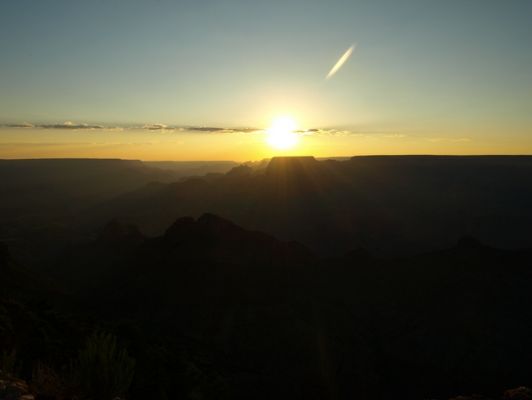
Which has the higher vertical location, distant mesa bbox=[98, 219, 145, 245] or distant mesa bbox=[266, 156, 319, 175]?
distant mesa bbox=[266, 156, 319, 175]

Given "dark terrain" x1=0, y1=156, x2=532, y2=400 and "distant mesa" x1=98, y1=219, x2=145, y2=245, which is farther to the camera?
"distant mesa" x1=98, y1=219, x2=145, y2=245

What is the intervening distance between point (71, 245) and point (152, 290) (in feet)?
177

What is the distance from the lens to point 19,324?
19.1m

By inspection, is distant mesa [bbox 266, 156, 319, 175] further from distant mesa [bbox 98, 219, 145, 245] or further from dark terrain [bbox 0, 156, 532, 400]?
dark terrain [bbox 0, 156, 532, 400]

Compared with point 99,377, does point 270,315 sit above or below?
below

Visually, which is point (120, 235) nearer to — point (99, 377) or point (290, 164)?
point (99, 377)

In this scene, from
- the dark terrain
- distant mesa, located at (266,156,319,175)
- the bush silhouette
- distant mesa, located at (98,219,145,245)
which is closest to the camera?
the bush silhouette

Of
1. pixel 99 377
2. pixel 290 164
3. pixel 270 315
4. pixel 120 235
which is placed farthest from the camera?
pixel 290 164

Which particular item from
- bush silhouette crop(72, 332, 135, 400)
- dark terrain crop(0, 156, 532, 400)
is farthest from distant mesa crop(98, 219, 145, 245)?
bush silhouette crop(72, 332, 135, 400)

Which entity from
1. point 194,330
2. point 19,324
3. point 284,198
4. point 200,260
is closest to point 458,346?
point 194,330

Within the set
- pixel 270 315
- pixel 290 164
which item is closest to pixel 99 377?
pixel 270 315

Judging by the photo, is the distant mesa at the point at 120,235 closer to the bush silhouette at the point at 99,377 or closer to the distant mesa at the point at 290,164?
the distant mesa at the point at 290,164

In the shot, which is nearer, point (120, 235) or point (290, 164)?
point (120, 235)

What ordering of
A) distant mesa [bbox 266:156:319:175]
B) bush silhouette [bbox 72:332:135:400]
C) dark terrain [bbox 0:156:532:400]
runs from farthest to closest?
1. distant mesa [bbox 266:156:319:175]
2. dark terrain [bbox 0:156:532:400]
3. bush silhouette [bbox 72:332:135:400]
